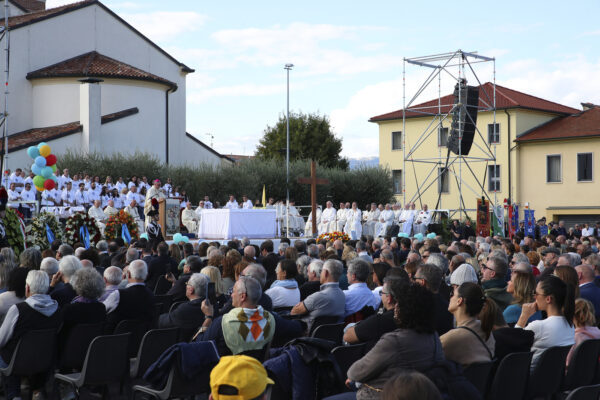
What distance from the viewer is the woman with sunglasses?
6051 millimetres


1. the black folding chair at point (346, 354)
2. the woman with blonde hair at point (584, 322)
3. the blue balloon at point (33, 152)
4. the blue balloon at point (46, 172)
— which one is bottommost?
the black folding chair at point (346, 354)

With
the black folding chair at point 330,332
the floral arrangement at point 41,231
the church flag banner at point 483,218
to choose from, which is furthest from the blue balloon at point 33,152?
the black folding chair at point 330,332

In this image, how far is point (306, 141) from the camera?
191ft

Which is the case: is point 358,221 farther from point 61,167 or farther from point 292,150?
point 292,150

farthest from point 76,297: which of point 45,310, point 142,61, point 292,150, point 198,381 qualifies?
point 292,150

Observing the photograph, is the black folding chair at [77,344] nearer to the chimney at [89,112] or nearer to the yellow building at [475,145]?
the chimney at [89,112]

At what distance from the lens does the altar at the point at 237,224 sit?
23500 millimetres

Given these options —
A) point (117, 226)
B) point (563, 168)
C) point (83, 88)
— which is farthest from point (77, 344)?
point (563, 168)

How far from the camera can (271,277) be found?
10.5 m

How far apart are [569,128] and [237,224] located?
87.6 ft

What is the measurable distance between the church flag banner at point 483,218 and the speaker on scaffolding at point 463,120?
270 centimetres

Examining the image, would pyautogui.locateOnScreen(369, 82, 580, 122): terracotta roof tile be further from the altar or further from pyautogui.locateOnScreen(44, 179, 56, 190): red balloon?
pyautogui.locateOnScreen(44, 179, 56, 190): red balloon

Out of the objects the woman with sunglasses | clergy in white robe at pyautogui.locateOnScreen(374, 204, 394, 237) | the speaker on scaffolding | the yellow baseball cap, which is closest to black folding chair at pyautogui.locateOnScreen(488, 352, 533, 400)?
the woman with sunglasses

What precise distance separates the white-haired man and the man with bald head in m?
5.32
